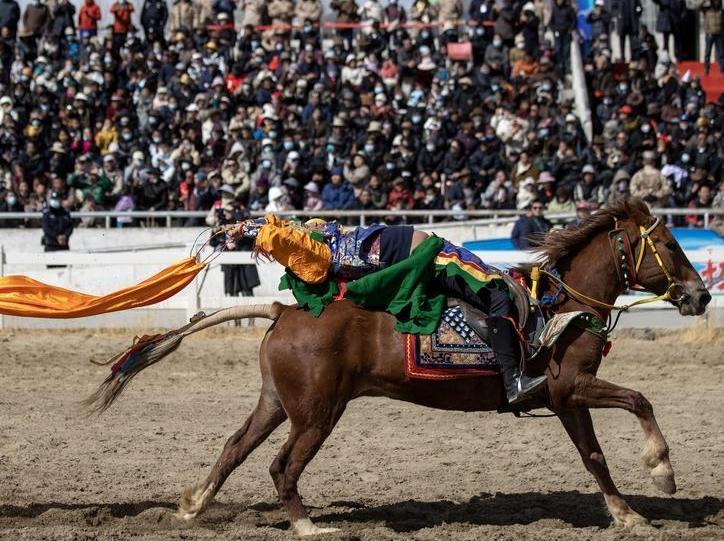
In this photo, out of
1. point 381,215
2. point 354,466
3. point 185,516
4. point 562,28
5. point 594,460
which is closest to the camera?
point 594,460

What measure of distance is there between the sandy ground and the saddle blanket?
90cm

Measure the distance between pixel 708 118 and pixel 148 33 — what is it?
406 inches

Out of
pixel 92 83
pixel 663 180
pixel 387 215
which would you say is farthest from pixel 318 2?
pixel 663 180

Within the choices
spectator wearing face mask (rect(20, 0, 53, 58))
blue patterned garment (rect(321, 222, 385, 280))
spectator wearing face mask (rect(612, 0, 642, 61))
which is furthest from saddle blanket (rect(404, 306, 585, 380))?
spectator wearing face mask (rect(20, 0, 53, 58))

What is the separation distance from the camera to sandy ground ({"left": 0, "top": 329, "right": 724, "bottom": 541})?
741cm

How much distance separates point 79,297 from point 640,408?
3.44 metres

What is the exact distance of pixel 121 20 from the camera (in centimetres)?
2370

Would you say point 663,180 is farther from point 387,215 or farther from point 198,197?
point 198,197

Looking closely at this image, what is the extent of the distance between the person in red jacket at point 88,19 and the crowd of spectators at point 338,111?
0.03m

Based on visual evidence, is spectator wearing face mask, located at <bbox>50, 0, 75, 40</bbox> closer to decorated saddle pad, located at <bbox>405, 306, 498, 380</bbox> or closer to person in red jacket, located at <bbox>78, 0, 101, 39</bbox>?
person in red jacket, located at <bbox>78, 0, 101, 39</bbox>

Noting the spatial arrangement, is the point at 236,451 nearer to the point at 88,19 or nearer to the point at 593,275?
the point at 593,275

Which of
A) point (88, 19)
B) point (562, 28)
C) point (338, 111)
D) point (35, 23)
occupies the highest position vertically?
point (88, 19)

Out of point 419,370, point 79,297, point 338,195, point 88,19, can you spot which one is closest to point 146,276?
point 338,195

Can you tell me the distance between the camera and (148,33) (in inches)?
933
